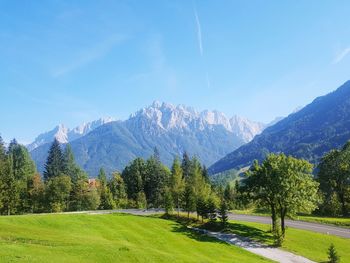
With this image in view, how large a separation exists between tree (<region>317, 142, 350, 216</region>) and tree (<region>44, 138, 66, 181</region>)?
95534 millimetres

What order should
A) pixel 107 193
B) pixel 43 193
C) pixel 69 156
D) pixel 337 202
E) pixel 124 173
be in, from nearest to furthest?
1. pixel 337 202
2. pixel 43 193
3. pixel 107 193
4. pixel 124 173
5. pixel 69 156

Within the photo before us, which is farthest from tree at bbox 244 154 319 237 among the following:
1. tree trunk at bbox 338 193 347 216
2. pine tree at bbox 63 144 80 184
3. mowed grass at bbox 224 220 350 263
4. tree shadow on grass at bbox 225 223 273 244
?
pine tree at bbox 63 144 80 184

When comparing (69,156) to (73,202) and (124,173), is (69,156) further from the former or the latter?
(73,202)

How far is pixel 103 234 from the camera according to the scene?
184 ft

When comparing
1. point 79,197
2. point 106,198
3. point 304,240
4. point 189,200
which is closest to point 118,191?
point 106,198

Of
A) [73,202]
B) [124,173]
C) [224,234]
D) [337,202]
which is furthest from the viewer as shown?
[124,173]

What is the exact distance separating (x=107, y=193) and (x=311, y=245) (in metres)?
84.0

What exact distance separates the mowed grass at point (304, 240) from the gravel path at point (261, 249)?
78.3 inches

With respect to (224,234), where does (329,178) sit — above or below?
above

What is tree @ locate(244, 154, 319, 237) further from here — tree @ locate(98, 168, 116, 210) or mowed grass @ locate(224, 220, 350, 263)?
tree @ locate(98, 168, 116, 210)

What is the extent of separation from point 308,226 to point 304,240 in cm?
1588

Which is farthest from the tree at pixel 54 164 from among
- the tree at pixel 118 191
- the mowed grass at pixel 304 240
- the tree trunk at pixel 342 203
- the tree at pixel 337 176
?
the tree trunk at pixel 342 203

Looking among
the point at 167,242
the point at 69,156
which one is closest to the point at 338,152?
the point at 167,242

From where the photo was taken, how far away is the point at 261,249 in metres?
61.8
